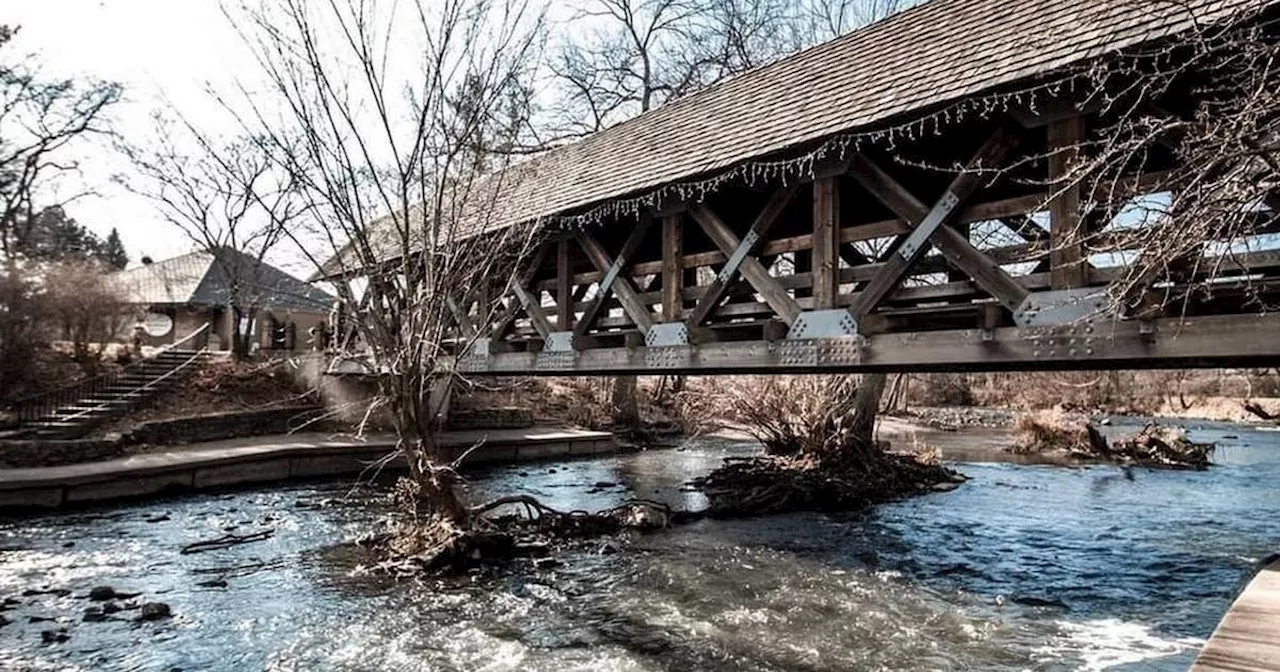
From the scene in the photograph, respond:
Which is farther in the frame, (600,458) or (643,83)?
(643,83)

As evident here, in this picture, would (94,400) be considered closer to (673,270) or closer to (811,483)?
(673,270)

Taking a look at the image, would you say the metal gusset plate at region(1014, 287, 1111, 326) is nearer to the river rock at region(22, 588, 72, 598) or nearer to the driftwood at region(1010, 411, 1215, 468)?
the river rock at region(22, 588, 72, 598)

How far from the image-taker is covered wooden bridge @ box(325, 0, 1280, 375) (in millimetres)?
4449

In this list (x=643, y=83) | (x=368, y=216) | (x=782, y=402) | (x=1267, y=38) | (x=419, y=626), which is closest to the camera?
(x=1267, y=38)

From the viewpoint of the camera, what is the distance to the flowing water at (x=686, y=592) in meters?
4.94

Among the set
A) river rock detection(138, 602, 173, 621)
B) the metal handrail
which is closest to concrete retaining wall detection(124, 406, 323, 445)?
the metal handrail

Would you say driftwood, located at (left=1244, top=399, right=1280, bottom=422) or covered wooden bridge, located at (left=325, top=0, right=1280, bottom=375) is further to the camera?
driftwood, located at (left=1244, top=399, right=1280, bottom=422)

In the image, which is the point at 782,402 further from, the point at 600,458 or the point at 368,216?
the point at 368,216

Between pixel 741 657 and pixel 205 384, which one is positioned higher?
pixel 205 384

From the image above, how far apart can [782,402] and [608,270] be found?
508 centimetres

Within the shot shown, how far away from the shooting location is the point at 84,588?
636cm

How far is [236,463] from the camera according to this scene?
12.0m

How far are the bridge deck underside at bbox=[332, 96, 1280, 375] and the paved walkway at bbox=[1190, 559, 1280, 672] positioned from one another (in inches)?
52.9

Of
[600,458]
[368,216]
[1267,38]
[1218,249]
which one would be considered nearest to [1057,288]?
[1218,249]
